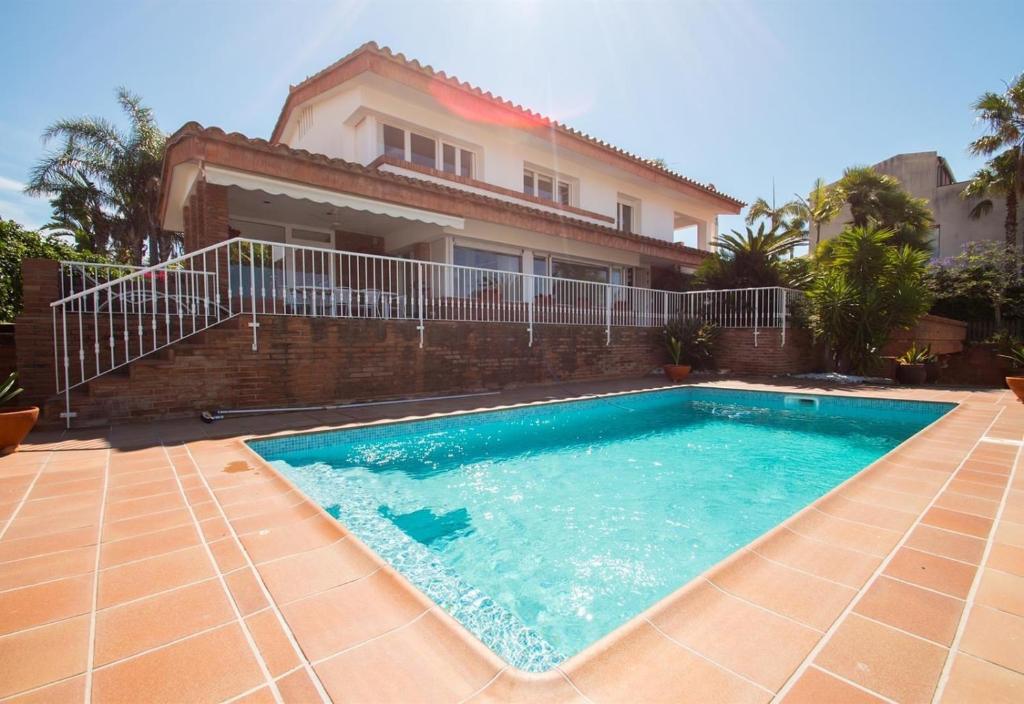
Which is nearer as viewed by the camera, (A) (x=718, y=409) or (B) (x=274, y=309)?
(B) (x=274, y=309)

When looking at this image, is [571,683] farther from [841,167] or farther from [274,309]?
[841,167]

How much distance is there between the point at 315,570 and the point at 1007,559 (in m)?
3.98

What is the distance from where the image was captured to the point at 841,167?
23031mm

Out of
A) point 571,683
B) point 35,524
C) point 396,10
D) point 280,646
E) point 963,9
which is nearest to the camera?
point 571,683

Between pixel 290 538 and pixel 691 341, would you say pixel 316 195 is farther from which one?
pixel 691 341

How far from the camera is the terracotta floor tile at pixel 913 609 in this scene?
1.91 metres

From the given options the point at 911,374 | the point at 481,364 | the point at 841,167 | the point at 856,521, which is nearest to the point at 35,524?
the point at 856,521

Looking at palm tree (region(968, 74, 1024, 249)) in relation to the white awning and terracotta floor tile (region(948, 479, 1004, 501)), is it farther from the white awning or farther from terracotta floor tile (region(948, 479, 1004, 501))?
the white awning

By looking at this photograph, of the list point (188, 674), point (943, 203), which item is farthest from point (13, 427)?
point (943, 203)

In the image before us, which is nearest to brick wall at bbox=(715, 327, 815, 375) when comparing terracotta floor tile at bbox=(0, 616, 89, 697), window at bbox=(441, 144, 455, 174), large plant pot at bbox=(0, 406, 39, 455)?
window at bbox=(441, 144, 455, 174)

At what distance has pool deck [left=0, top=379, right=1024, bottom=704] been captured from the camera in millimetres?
1588

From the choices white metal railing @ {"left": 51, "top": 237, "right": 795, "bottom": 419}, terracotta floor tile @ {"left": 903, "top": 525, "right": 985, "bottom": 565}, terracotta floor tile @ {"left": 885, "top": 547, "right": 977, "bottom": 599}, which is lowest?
terracotta floor tile @ {"left": 903, "top": 525, "right": 985, "bottom": 565}

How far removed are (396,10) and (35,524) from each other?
1098cm

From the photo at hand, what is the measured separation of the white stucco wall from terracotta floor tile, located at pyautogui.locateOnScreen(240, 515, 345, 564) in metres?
10.7
